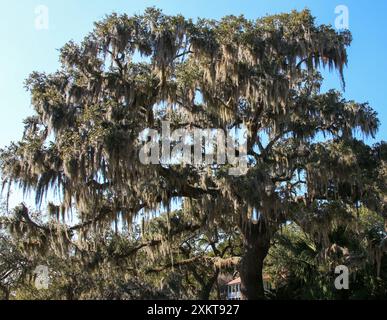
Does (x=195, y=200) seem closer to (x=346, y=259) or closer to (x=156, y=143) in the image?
(x=156, y=143)

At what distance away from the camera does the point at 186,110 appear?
15.0 metres

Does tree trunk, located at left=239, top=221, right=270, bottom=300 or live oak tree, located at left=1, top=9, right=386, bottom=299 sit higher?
live oak tree, located at left=1, top=9, right=386, bottom=299

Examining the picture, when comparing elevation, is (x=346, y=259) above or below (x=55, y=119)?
below

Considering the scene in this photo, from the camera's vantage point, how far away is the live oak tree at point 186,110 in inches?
490

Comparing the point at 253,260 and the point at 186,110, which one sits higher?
the point at 186,110

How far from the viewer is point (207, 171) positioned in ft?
45.8

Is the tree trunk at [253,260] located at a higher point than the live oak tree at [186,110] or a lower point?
lower

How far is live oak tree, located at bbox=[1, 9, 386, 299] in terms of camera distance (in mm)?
12453

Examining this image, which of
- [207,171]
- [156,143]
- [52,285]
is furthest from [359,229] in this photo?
[52,285]

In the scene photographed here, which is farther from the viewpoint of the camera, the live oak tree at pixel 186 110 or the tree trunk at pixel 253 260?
the tree trunk at pixel 253 260

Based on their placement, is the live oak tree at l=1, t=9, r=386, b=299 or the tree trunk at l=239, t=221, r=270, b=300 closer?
the live oak tree at l=1, t=9, r=386, b=299
